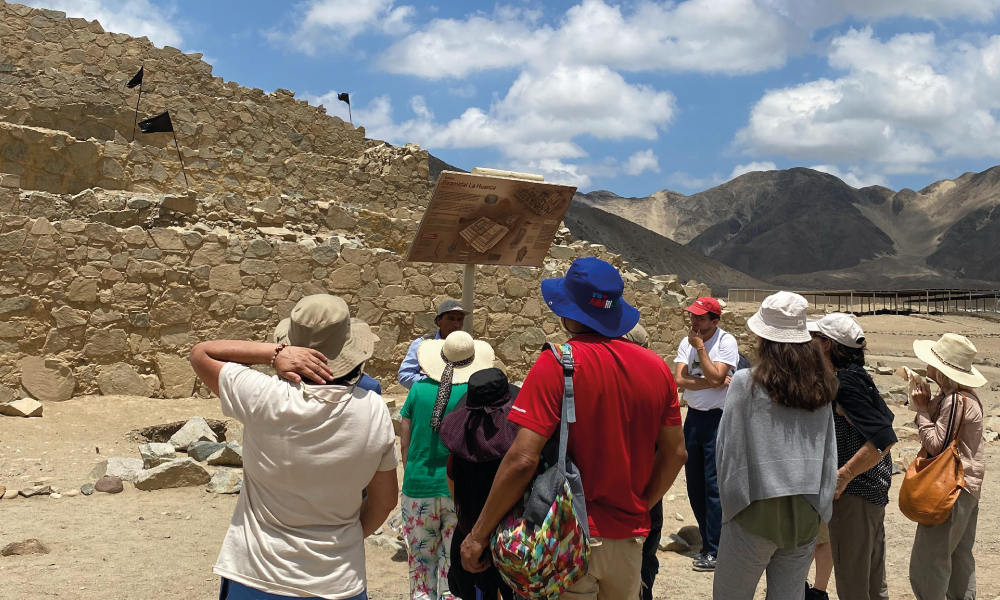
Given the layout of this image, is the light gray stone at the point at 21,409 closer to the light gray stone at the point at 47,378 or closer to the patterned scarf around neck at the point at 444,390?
Answer: the light gray stone at the point at 47,378

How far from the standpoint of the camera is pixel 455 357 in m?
3.61

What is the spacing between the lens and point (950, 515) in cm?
353

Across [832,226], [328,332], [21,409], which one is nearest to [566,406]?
[328,332]

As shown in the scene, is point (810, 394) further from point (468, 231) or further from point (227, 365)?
point (468, 231)

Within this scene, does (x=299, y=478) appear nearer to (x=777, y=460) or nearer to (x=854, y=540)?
(x=777, y=460)

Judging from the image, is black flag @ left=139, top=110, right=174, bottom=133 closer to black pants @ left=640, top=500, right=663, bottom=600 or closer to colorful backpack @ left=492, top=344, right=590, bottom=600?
black pants @ left=640, top=500, right=663, bottom=600

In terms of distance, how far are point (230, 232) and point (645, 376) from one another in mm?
6835

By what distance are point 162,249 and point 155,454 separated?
8.37ft

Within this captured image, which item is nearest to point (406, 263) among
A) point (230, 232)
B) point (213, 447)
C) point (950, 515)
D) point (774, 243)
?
point (230, 232)

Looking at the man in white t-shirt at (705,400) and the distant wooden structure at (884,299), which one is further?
the distant wooden structure at (884,299)

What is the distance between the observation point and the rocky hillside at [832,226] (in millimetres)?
73750

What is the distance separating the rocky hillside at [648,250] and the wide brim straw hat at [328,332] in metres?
43.6

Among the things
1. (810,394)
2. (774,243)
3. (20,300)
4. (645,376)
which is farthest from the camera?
(774,243)

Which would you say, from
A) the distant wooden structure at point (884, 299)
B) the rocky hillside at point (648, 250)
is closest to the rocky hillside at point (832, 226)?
the rocky hillside at point (648, 250)
